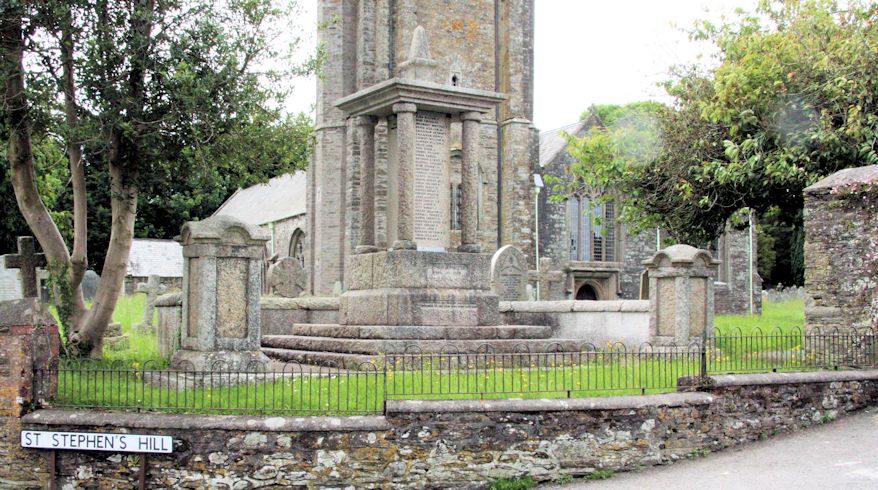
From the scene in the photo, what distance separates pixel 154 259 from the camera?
50.9m

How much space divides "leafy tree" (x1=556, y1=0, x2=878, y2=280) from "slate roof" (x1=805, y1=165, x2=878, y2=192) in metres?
2.25

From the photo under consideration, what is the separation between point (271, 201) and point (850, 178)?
4206cm

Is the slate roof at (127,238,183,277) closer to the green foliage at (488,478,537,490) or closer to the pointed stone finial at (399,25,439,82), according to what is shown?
the pointed stone finial at (399,25,439,82)

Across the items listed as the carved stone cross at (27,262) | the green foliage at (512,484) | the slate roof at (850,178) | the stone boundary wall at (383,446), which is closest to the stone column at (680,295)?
the slate roof at (850,178)

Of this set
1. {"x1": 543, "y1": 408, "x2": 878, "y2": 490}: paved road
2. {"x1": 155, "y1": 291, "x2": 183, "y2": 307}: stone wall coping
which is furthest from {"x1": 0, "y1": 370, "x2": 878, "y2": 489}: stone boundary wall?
{"x1": 155, "y1": 291, "x2": 183, "y2": 307}: stone wall coping

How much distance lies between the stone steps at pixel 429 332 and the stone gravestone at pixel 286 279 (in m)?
7.78

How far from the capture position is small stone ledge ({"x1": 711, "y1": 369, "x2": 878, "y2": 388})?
428 inches

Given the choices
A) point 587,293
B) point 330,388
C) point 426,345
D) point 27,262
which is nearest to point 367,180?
point 426,345

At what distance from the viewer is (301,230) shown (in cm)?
4397

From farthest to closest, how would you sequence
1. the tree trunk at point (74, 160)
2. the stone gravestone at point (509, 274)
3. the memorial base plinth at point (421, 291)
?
the stone gravestone at point (509, 274) → the memorial base plinth at point (421, 291) → the tree trunk at point (74, 160)

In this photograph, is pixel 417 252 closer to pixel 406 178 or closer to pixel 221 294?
pixel 406 178

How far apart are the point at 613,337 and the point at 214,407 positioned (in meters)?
8.84

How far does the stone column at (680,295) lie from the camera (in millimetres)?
14539

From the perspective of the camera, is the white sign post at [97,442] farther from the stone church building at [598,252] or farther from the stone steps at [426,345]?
the stone church building at [598,252]
